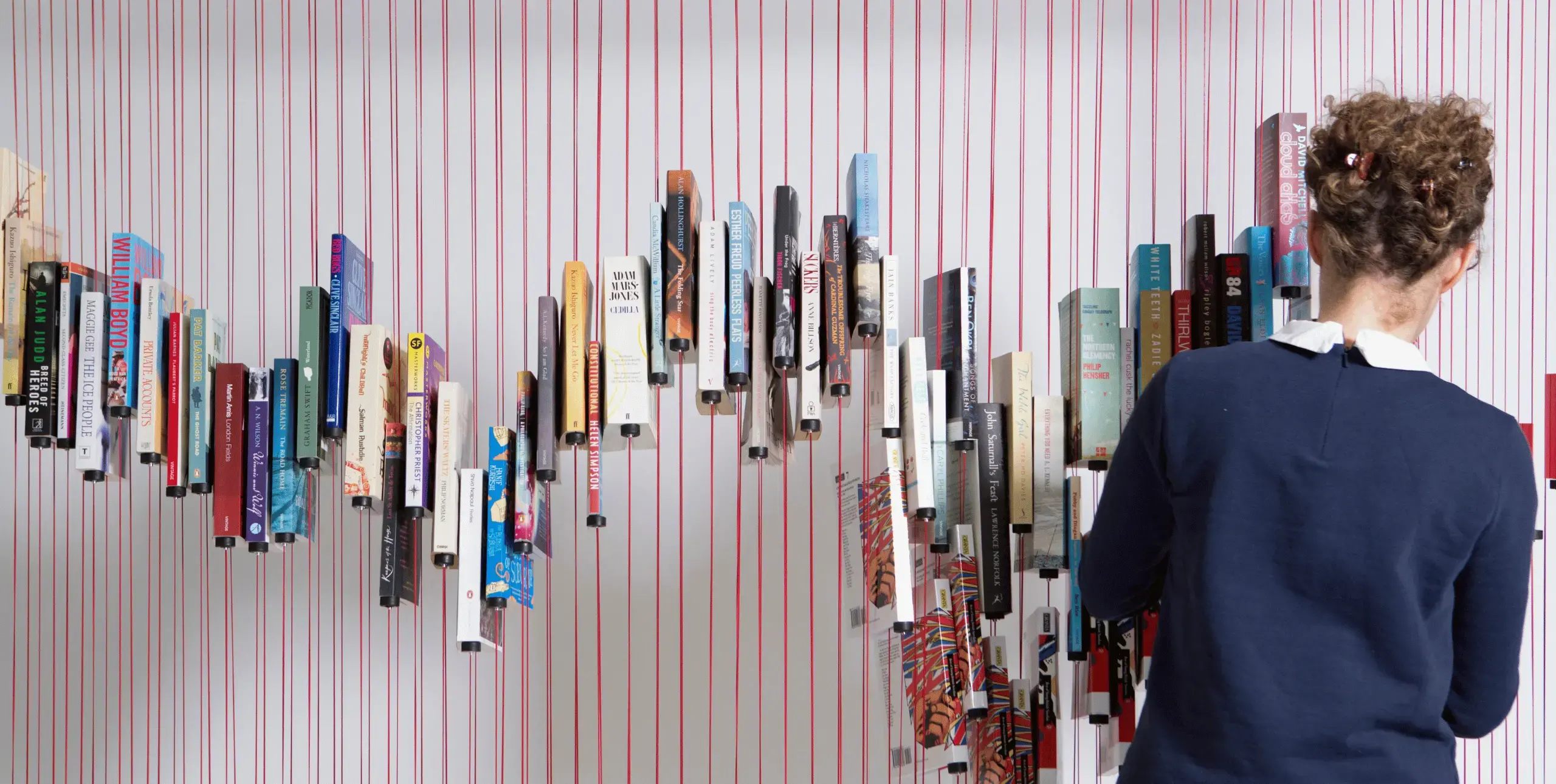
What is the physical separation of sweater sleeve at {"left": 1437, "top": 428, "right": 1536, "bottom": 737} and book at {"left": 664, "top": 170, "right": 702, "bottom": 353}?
97cm

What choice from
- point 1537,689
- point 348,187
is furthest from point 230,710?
point 1537,689

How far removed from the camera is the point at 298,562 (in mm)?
2299

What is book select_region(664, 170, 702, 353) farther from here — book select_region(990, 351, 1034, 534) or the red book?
the red book

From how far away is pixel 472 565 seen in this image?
5.62 feet

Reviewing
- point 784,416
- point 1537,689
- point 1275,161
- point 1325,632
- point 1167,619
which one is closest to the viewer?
point 1325,632

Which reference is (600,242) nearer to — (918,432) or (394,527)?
(394,527)

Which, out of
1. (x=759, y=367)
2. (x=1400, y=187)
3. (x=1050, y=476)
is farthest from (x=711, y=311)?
(x=1400, y=187)

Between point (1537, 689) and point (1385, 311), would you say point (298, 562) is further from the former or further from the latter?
point (1537, 689)

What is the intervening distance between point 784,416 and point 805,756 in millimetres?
737

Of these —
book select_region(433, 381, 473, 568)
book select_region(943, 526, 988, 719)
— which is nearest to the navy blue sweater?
book select_region(943, 526, 988, 719)

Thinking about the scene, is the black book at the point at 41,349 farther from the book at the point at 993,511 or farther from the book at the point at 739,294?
the book at the point at 993,511

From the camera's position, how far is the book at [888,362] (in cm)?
169

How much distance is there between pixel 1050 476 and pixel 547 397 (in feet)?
2.34

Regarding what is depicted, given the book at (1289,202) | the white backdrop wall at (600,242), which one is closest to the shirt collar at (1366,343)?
the book at (1289,202)
